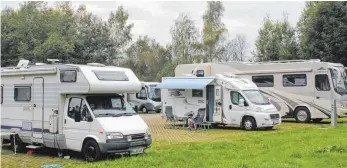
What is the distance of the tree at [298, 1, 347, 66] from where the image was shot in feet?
94.1

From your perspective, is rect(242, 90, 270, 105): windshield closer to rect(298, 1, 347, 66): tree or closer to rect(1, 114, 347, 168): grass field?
rect(1, 114, 347, 168): grass field

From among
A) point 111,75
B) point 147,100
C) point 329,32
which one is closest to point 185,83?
point 111,75

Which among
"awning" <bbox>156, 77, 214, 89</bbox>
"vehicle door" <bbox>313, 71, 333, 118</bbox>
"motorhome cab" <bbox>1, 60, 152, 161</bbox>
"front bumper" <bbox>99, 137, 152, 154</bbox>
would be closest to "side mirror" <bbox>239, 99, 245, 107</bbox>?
"awning" <bbox>156, 77, 214, 89</bbox>

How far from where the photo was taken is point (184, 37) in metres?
49.8

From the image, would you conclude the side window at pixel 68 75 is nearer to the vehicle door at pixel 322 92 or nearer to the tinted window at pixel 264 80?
the tinted window at pixel 264 80

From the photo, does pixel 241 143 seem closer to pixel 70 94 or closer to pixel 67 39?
pixel 70 94

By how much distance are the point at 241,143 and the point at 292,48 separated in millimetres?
26834

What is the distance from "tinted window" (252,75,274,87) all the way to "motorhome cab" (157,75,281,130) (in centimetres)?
298

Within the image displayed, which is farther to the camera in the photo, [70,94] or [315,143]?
[315,143]

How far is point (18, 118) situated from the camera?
12789 mm

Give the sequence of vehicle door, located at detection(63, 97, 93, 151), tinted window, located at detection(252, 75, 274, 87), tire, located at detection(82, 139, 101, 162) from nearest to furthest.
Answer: tire, located at detection(82, 139, 101, 162), vehicle door, located at detection(63, 97, 93, 151), tinted window, located at detection(252, 75, 274, 87)

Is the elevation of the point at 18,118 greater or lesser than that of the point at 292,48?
lesser

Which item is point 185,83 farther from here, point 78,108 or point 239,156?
point 239,156

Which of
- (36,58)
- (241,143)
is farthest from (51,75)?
(36,58)
